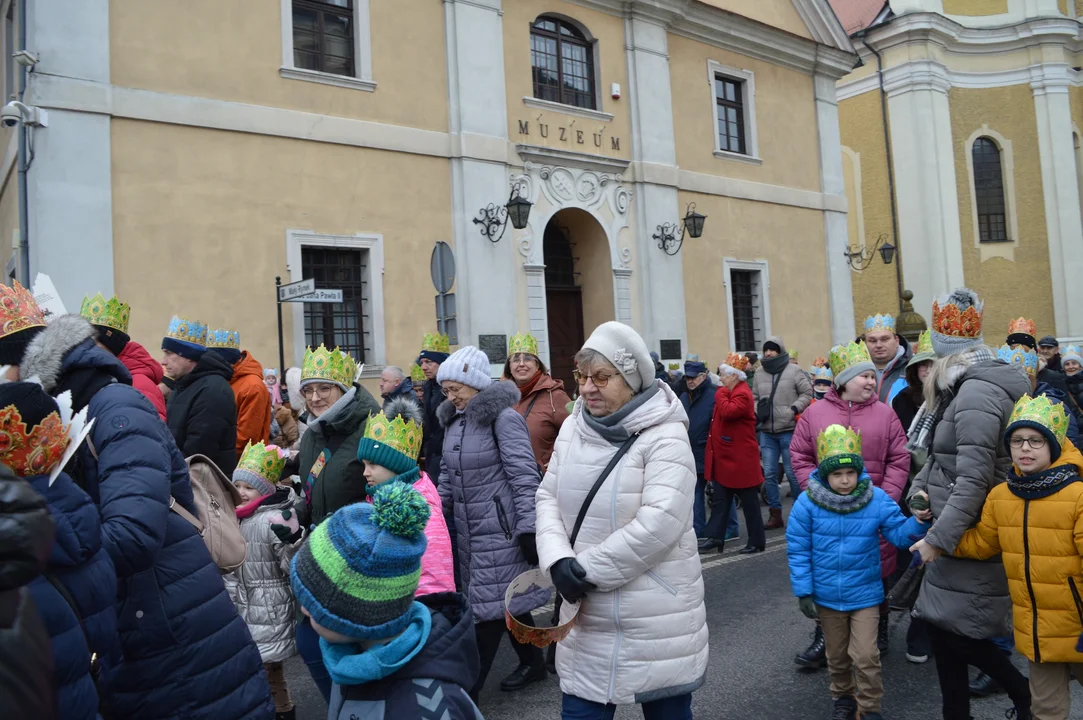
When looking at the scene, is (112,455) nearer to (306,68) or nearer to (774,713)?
(774,713)

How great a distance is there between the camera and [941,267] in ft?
86.7

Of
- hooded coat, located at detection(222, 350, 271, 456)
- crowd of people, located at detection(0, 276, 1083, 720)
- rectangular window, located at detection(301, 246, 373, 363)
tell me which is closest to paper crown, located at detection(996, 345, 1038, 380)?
crowd of people, located at detection(0, 276, 1083, 720)

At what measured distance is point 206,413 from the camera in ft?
18.2

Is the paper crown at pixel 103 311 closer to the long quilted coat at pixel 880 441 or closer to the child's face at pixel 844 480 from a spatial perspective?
the child's face at pixel 844 480

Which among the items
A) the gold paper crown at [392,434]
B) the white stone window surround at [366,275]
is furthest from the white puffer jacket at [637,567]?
the white stone window surround at [366,275]

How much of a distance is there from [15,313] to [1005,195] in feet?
104

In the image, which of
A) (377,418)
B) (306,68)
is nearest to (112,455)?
(377,418)

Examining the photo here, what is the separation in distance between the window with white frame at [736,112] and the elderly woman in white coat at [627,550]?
15.5 metres

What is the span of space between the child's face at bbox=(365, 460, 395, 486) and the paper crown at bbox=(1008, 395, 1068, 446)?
8.88ft

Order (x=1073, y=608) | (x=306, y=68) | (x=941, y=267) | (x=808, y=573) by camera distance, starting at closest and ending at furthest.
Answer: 1. (x=1073, y=608)
2. (x=808, y=573)
3. (x=306, y=68)
4. (x=941, y=267)

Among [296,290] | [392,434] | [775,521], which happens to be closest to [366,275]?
[296,290]

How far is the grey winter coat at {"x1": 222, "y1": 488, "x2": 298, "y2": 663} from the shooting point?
444 centimetres

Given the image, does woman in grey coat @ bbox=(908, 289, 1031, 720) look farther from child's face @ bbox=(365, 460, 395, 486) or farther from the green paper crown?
child's face @ bbox=(365, 460, 395, 486)

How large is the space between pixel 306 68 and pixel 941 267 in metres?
21.3
